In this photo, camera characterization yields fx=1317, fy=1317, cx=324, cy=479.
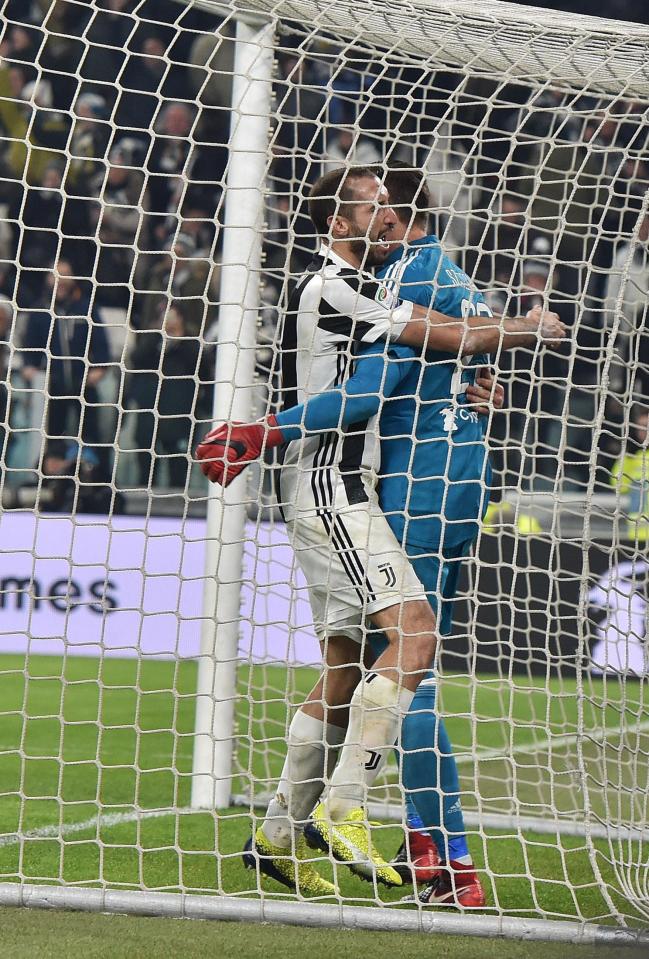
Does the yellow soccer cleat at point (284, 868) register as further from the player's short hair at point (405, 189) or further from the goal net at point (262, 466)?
the player's short hair at point (405, 189)

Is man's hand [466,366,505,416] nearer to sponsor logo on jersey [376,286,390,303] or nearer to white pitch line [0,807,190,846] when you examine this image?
sponsor logo on jersey [376,286,390,303]

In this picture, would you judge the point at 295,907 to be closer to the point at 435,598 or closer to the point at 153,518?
the point at 435,598

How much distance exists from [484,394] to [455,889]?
1145mm

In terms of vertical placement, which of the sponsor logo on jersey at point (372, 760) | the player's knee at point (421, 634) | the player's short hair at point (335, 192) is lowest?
Result: the sponsor logo on jersey at point (372, 760)

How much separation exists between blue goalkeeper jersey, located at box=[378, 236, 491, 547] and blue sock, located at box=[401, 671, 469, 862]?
1.41 ft

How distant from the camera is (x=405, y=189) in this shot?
3301mm

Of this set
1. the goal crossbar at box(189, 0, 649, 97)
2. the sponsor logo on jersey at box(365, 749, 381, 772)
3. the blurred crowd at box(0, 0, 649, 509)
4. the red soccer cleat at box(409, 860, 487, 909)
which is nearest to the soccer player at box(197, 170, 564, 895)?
the sponsor logo on jersey at box(365, 749, 381, 772)

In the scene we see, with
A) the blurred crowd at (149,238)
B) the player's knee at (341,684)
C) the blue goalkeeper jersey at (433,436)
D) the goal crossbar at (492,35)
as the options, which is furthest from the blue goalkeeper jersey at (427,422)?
the blurred crowd at (149,238)

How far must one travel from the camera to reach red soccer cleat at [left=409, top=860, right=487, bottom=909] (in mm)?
2928

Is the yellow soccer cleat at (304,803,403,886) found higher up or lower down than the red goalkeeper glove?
lower down

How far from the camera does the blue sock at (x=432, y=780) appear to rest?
301 cm

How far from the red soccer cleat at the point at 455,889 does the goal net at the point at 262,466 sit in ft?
0.21

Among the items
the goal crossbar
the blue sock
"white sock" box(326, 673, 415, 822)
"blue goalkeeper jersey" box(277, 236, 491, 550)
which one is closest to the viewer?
"white sock" box(326, 673, 415, 822)

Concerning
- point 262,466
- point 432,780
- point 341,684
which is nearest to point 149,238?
point 262,466
